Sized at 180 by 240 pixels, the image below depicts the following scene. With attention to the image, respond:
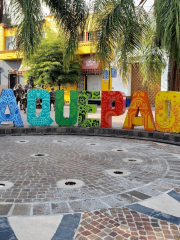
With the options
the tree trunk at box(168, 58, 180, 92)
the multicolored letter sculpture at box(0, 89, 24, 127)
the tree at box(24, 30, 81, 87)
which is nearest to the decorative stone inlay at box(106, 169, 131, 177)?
the multicolored letter sculpture at box(0, 89, 24, 127)

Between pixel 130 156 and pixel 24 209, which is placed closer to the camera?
pixel 24 209

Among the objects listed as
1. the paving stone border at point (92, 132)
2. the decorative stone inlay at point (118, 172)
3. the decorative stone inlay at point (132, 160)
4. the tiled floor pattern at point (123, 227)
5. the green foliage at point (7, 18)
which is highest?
the green foliage at point (7, 18)

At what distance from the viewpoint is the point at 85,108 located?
336 inches

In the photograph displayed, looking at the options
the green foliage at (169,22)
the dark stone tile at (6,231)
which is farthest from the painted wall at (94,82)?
the dark stone tile at (6,231)

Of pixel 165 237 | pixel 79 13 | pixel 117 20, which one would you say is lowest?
pixel 165 237

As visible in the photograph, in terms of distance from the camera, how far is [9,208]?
3.11m

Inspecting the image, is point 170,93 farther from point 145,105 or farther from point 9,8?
point 9,8

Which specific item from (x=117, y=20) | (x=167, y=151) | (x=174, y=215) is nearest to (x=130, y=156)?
(x=167, y=151)

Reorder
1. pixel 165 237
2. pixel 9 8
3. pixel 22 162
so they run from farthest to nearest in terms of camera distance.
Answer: pixel 9 8
pixel 22 162
pixel 165 237

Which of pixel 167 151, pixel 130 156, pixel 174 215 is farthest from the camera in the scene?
pixel 167 151

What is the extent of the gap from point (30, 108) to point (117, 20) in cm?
379

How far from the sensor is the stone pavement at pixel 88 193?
Answer: 8.73ft

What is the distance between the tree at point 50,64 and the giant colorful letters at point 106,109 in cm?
1164

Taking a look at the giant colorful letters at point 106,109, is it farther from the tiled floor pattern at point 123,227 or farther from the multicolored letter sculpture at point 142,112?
the tiled floor pattern at point 123,227
